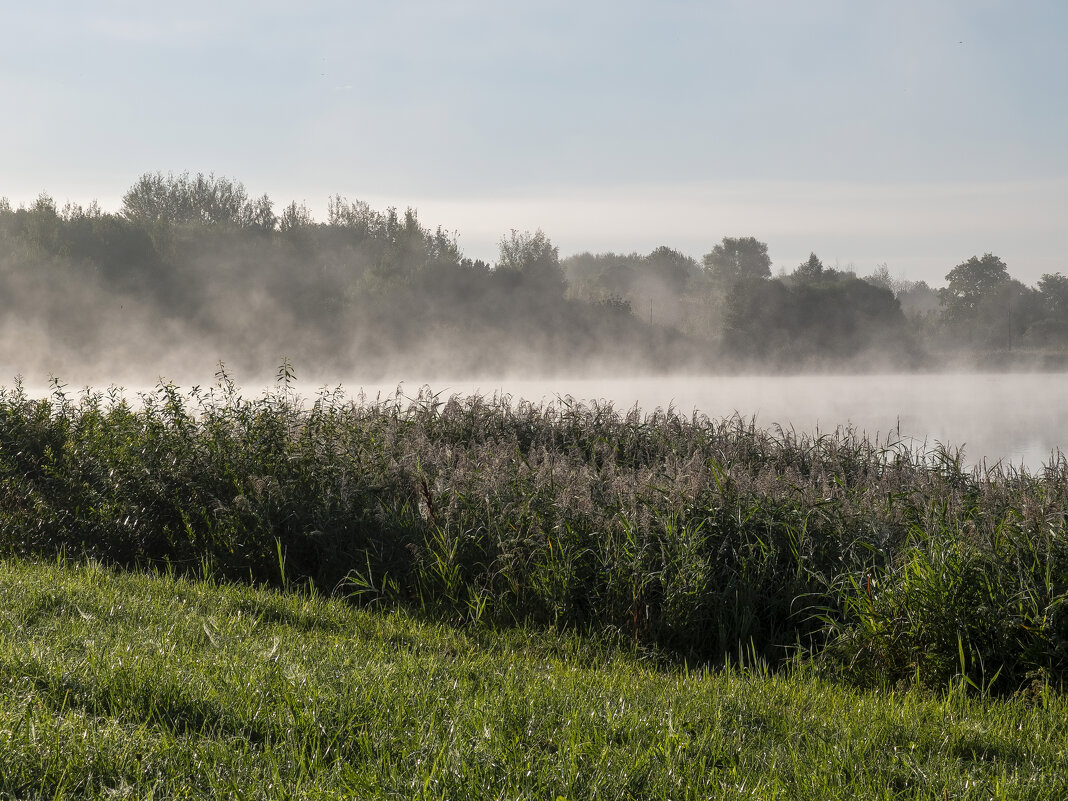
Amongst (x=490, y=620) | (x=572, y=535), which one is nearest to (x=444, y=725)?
(x=490, y=620)

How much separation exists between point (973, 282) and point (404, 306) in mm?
21695

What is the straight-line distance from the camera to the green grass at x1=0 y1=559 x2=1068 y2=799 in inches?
99.4

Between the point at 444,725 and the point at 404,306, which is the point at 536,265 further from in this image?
the point at 444,725

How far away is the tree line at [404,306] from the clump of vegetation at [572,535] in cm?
2694

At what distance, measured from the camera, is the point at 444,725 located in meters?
2.89

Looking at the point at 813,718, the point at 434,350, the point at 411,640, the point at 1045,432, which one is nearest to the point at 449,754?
the point at 813,718

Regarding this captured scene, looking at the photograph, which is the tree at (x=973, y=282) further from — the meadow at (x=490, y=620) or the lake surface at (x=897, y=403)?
the meadow at (x=490, y=620)

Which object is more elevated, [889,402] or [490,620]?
[889,402]

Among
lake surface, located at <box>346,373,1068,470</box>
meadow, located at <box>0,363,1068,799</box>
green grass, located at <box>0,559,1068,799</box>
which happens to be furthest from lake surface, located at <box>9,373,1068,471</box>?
green grass, located at <box>0,559,1068,799</box>

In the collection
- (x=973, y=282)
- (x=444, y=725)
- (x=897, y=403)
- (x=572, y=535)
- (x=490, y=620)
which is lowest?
(x=490, y=620)

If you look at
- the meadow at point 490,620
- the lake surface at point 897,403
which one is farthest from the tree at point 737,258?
the meadow at point 490,620

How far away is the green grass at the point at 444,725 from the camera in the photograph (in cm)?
253

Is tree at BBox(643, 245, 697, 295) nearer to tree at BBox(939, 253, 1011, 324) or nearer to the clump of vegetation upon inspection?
tree at BBox(939, 253, 1011, 324)

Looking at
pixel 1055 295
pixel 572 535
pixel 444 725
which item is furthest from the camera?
pixel 1055 295
